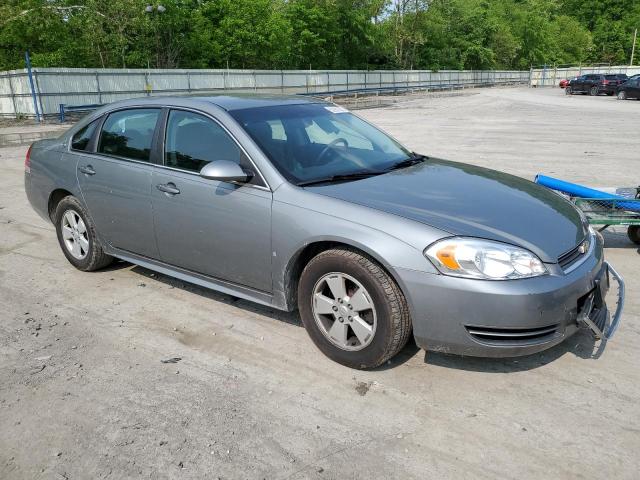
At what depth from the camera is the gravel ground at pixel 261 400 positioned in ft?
8.86

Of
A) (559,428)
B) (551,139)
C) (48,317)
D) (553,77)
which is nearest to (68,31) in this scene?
(551,139)

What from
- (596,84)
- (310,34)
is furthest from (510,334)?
(310,34)

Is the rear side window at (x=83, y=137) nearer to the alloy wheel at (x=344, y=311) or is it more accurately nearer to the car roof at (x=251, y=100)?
the car roof at (x=251, y=100)

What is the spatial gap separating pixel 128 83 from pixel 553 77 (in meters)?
51.2

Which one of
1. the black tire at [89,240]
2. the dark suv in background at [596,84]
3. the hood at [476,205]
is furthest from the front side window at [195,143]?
the dark suv in background at [596,84]

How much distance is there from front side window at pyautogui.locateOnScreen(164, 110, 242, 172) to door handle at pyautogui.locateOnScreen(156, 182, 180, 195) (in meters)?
0.15

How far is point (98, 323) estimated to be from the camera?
4254mm

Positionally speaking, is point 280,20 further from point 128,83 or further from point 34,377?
point 34,377

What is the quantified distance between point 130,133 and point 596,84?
43271 millimetres

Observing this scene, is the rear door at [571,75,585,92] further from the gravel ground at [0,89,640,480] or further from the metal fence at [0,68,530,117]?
the gravel ground at [0,89,640,480]

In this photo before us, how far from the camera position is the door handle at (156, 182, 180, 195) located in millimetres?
4129

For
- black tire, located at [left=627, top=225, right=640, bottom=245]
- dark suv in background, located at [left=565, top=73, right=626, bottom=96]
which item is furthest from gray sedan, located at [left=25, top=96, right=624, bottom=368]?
dark suv in background, located at [left=565, top=73, right=626, bottom=96]

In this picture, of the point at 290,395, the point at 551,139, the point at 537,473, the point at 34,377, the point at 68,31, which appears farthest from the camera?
the point at 68,31

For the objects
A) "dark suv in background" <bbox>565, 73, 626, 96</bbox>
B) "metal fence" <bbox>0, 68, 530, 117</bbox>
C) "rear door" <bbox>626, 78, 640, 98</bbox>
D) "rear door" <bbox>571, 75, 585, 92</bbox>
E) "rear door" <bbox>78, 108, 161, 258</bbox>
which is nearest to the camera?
"rear door" <bbox>78, 108, 161, 258</bbox>
